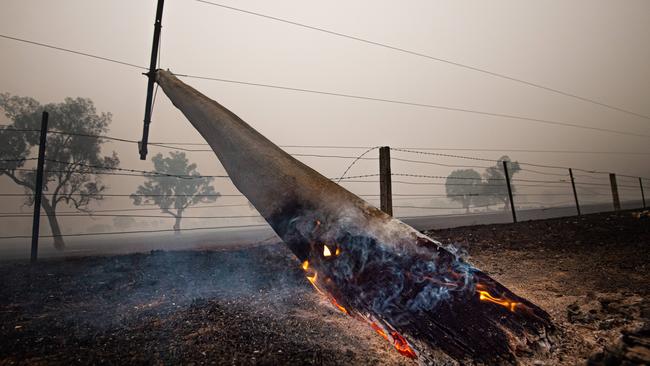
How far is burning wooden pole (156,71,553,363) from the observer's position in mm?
1732

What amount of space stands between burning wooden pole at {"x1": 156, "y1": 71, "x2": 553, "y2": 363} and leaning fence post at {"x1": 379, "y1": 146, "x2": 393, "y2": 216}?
3.29 m

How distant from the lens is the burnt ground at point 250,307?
1854mm

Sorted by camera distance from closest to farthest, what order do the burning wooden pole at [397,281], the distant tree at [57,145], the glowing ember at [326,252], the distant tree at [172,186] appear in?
the burning wooden pole at [397,281] → the glowing ember at [326,252] → the distant tree at [57,145] → the distant tree at [172,186]

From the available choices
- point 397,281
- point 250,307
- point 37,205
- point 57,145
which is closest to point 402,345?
point 397,281

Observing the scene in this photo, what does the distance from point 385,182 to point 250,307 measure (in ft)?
12.5

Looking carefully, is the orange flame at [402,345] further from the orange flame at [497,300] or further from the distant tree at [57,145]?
the distant tree at [57,145]

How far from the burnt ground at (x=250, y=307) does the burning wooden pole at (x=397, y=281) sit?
9.8 inches

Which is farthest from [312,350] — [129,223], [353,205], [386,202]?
[129,223]

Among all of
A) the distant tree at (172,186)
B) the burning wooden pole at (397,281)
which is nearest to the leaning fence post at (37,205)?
the burning wooden pole at (397,281)

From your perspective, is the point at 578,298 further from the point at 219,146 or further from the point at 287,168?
the point at 219,146

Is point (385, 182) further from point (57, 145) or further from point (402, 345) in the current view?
point (57, 145)

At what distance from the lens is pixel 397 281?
194 centimetres

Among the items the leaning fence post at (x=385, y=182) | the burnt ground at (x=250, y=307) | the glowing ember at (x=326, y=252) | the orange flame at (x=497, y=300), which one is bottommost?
the burnt ground at (x=250, y=307)

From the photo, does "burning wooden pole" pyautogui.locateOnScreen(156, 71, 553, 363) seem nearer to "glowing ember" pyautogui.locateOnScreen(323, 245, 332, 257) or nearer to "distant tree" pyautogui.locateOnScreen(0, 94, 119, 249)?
"glowing ember" pyautogui.locateOnScreen(323, 245, 332, 257)
